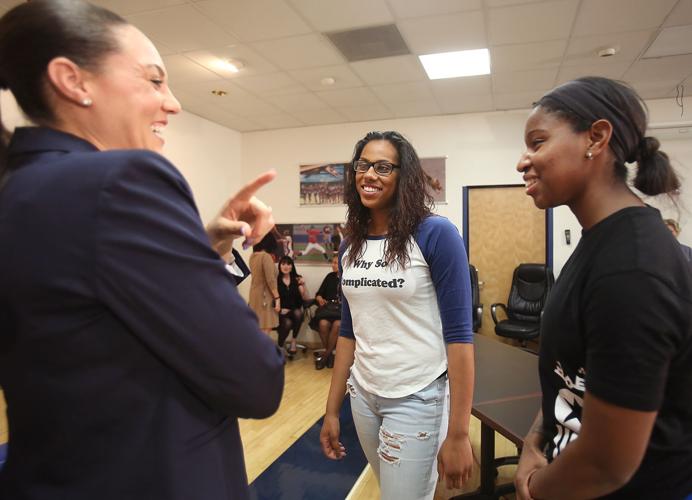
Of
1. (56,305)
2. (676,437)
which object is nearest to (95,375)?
(56,305)

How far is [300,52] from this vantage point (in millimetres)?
3695

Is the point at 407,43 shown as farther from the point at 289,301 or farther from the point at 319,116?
the point at 289,301

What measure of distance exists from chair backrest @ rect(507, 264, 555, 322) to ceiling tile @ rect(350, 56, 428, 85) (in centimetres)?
263

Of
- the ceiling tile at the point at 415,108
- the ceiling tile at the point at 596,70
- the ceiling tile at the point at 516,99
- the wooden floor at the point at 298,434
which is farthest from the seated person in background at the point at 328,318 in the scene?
the ceiling tile at the point at 596,70

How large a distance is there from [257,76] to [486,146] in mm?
2966

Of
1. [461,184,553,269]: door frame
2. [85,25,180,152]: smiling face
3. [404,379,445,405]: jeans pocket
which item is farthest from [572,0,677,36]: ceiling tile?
[85,25,180,152]: smiling face

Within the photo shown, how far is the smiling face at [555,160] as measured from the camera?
89cm

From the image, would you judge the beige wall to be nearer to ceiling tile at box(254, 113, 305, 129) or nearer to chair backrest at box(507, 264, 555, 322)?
ceiling tile at box(254, 113, 305, 129)

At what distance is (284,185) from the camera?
20.8 ft

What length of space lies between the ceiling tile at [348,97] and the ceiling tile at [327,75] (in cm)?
15

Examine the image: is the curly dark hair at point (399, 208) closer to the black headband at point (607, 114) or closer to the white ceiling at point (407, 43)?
the black headband at point (607, 114)

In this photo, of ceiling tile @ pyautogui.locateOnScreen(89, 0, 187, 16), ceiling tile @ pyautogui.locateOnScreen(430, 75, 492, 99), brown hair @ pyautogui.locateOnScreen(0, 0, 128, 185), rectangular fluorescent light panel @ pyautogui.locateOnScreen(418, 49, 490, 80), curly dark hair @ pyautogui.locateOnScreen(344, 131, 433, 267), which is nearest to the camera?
brown hair @ pyautogui.locateOnScreen(0, 0, 128, 185)

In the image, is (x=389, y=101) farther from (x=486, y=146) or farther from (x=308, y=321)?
(x=308, y=321)

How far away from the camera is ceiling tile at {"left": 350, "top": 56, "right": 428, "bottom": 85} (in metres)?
3.89
